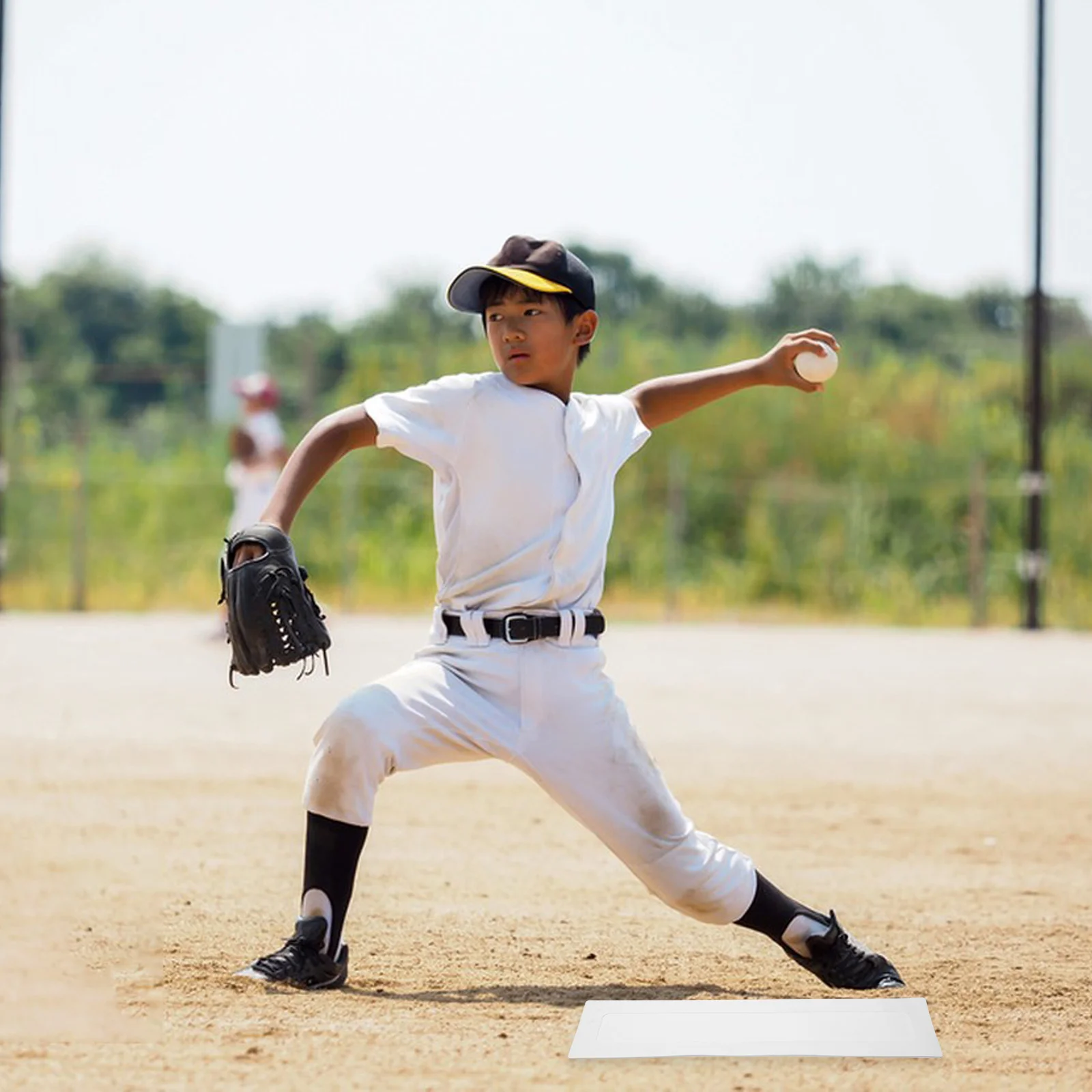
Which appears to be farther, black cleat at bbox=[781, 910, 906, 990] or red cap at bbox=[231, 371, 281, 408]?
red cap at bbox=[231, 371, 281, 408]

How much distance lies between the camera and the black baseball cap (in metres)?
4.89

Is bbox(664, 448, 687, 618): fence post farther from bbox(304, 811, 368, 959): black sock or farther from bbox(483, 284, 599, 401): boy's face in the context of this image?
bbox(304, 811, 368, 959): black sock

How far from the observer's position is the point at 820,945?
4.93 m

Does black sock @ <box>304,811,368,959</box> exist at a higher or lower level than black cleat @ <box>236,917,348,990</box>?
higher

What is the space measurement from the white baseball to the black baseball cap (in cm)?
56

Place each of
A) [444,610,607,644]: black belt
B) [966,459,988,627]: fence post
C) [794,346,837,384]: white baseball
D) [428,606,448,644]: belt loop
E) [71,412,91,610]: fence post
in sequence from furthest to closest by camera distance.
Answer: [966,459,988,627]: fence post < [71,412,91,610]: fence post < [794,346,837,384]: white baseball < [428,606,448,644]: belt loop < [444,610,607,644]: black belt

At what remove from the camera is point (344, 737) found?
183 inches

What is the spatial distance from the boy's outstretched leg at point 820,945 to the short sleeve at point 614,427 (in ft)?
3.53

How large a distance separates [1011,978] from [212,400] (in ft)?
118

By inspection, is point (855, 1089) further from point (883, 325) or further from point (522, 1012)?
point (883, 325)

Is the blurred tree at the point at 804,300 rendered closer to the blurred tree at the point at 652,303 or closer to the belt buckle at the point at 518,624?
the blurred tree at the point at 652,303

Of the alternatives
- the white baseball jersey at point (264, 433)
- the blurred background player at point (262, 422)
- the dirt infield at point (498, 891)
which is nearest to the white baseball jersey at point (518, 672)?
the dirt infield at point (498, 891)

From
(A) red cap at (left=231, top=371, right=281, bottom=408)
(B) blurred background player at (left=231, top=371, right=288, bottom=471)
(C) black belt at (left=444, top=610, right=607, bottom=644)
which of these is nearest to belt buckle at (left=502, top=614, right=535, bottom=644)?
(C) black belt at (left=444, top=610, right=607, bottom=644)

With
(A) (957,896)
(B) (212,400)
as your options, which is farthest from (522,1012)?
(B) (212,400)
